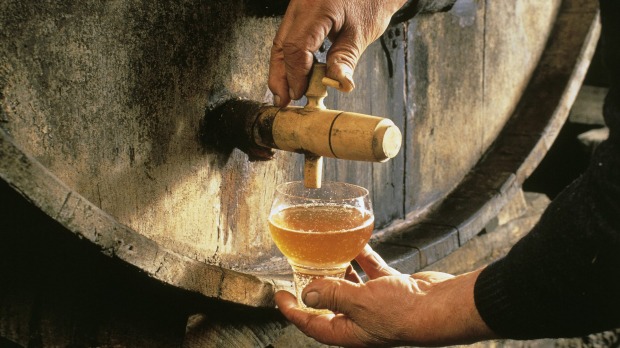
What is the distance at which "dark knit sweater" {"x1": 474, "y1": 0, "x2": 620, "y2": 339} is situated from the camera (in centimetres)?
127

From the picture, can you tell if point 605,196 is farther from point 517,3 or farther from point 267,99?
point 517,3

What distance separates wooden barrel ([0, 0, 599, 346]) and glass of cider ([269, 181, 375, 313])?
0.37 feet

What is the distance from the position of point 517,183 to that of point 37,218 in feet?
6.01

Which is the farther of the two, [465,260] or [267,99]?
[465,260]

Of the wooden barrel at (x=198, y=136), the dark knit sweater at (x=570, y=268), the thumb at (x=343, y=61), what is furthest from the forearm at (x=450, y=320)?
the thumb at (x=343, y=61)

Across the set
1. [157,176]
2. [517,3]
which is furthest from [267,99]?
[517,3]

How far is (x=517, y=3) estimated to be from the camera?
2.58 metres

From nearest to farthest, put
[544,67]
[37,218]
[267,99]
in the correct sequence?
[37,218] → [267,99] → [544,67]

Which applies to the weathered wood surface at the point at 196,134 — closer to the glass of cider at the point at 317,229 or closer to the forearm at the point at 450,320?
the glass of cider at the point at 317,229

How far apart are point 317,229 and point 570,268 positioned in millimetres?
515

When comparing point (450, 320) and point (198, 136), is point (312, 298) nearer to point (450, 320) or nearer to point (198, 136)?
point (450, 320)

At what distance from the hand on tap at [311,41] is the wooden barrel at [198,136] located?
15 centimetres

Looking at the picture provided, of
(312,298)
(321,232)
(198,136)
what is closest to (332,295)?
(312,298)

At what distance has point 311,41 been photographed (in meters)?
1.40
